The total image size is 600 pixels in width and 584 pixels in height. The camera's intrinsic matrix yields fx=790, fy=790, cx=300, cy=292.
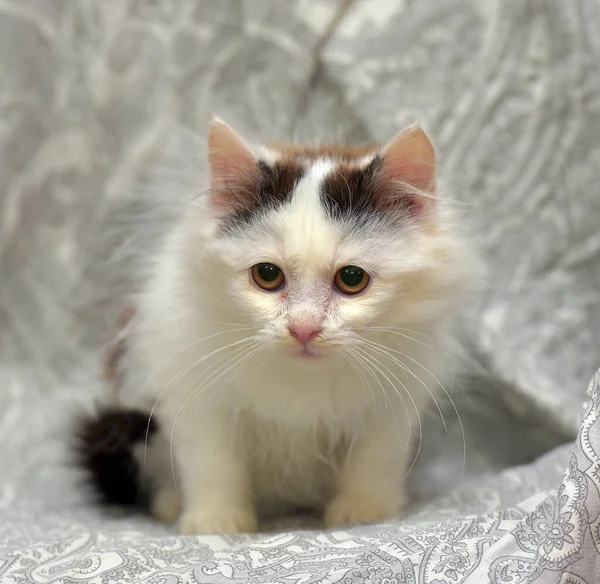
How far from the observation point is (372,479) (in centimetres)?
148

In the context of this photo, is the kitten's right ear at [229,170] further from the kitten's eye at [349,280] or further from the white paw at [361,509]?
the white paw at [361,509]

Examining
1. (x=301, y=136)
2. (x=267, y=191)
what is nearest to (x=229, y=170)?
(x=267, y=191)

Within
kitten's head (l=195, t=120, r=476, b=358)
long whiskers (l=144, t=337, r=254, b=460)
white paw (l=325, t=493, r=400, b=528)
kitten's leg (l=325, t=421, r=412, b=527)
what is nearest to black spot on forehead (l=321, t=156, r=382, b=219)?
kitten's head (l=195, t=120, r=476, b=358)

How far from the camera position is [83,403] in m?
1.90

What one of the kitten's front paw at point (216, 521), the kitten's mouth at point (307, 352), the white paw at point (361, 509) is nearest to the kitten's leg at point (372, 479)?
the white paw at point (361, 509)

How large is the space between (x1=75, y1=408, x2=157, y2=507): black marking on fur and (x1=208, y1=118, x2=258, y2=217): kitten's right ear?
0.51m

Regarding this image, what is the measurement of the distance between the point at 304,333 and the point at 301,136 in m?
0.80

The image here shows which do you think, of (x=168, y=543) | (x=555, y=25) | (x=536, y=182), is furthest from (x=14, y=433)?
(x=555, y=25)

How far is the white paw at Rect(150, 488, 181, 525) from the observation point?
1.60 m

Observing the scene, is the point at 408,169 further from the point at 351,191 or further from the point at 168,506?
the point at 168,506

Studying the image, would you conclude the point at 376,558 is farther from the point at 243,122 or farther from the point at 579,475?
the point at 243,122

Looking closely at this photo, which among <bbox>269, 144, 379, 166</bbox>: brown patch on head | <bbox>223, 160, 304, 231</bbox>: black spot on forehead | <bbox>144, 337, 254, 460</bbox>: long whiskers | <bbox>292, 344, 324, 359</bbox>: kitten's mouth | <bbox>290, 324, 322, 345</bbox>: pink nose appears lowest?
<bbox>144, 337, 254, 460</bbox>: long whiskers

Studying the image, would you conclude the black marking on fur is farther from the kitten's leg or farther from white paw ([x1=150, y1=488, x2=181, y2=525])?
the kitten's leg

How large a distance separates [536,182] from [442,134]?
Result: 0.25m
